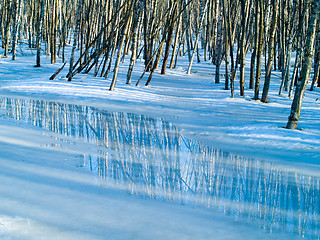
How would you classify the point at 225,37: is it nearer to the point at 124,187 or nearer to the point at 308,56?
the point at 308,56

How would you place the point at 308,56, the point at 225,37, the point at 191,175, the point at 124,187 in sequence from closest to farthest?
1. the point at 124,187
2. the point at 191,175
3. the point at 308,56
4. the point at 225,37


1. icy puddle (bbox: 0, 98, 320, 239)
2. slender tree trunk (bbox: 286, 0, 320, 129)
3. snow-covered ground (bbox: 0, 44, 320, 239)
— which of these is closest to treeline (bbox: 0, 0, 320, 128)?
slender tree trunk (bbox: 286, 0, 320, 129)

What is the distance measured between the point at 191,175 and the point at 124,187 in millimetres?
1015

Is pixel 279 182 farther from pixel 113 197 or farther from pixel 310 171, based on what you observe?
pixel 113 197

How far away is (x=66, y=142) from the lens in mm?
5262

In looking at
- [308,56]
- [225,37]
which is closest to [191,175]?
[308,56]

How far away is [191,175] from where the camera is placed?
4.35 metres

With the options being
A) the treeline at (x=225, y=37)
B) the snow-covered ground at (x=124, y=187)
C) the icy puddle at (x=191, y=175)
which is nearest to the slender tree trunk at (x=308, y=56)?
the treeline at (x=225, y=37)

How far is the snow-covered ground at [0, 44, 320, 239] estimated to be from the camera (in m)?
2.81

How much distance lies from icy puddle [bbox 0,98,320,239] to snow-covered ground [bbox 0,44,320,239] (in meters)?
0.07

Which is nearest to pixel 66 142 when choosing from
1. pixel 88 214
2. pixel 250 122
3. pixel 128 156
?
pixel 128 156

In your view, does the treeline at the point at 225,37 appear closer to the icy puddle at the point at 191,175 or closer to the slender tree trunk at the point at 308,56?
the slender tree trunk at the point at 308,56

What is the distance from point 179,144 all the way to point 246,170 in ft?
4.79

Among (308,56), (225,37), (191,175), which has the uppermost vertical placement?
(225,37)
